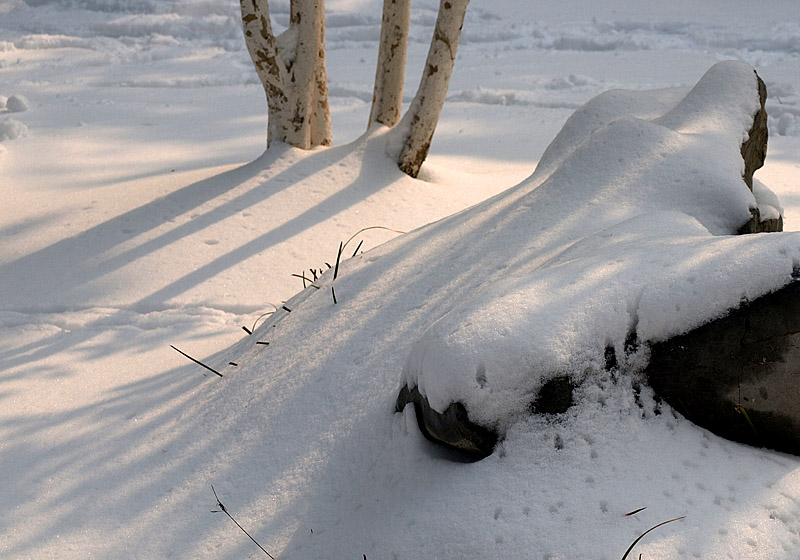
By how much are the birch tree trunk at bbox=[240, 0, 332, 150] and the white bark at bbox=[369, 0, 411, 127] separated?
367mm

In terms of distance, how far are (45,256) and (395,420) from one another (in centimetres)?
262

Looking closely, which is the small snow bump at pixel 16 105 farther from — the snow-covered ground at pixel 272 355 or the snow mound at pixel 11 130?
the snow mound at pixel 11 130

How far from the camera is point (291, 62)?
13.4ft

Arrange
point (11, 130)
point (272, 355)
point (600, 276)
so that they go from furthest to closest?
1. point (11, 130)
2. point (272, 355)
3. point (600, 276)

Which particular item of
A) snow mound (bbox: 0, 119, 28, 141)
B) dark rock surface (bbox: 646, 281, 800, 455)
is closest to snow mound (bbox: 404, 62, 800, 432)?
dark rock surface (bbox: 646, 281, 800, 455)

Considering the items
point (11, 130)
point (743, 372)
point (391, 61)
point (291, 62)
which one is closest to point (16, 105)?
point (11, 130)

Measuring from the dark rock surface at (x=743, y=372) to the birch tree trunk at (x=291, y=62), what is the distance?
3.16m

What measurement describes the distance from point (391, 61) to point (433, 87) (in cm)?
34

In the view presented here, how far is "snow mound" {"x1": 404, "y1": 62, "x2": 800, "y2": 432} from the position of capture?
4.55 ft

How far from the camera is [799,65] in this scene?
22.2 feet

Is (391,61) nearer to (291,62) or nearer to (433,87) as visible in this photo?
(433,87)

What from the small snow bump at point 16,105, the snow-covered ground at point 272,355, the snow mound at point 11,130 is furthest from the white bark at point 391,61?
the small snow bump at point 16,105

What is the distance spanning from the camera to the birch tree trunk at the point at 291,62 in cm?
388

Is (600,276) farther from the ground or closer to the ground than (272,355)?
farther from the ground
